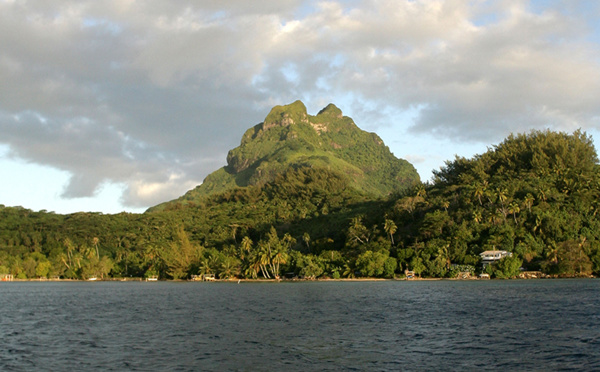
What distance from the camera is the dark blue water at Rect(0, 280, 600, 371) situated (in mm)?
33906

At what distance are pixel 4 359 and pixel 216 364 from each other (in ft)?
45.8

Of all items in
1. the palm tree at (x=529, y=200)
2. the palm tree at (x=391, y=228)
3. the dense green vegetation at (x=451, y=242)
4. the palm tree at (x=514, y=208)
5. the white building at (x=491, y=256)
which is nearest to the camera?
the white building at (x=491, y=256)

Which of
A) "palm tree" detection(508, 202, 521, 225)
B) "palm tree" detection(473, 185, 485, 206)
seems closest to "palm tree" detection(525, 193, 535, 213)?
"palm tree" detection(508, 202, 521, 225)

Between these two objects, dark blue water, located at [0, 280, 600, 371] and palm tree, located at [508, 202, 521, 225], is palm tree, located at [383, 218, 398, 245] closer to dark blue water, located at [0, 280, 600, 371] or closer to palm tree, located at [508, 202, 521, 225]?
palm tree, located at [508, 202, 521, 225]

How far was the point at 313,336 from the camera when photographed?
148 ft

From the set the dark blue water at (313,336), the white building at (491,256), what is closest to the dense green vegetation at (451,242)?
the white building at (491,256)

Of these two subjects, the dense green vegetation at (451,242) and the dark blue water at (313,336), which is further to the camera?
the dense green vegetation at (451,242)

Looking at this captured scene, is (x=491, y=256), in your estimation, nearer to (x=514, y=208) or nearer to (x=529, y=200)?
(x=514, y=208)

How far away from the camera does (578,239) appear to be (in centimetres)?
Answer: 13225

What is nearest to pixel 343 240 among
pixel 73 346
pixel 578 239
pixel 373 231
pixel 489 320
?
pixel 373 231

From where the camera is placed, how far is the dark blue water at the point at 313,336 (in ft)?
111

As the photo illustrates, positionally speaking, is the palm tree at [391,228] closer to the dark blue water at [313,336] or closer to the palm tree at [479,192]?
the palm tree at [479,192]

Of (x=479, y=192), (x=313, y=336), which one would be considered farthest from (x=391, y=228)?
(x=313, y=336)

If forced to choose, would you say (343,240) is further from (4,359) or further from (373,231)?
(4,359)
